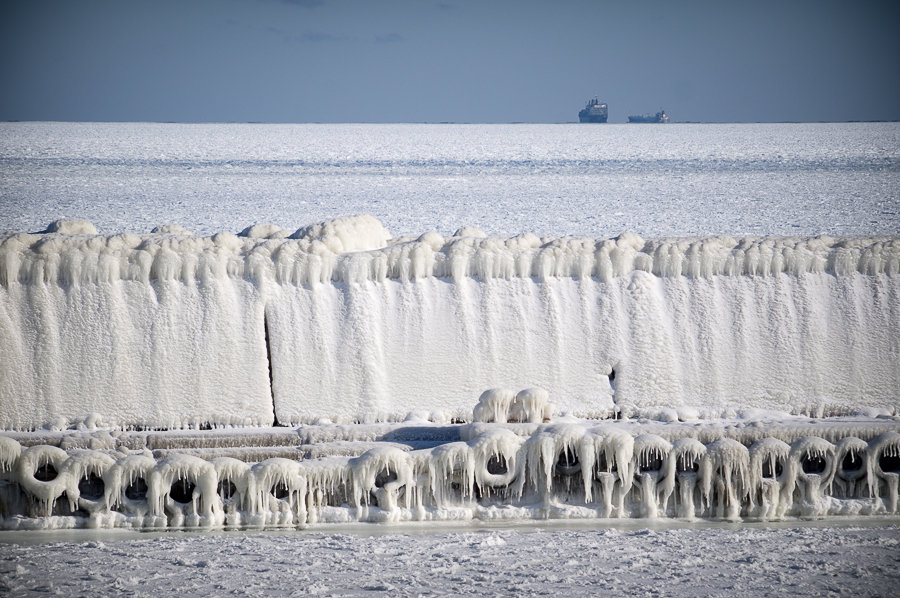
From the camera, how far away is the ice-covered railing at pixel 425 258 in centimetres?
644

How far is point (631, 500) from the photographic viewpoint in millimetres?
5605

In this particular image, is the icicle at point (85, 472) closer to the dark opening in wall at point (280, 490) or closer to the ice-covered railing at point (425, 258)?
the dark opening in wall at point (280, 490)

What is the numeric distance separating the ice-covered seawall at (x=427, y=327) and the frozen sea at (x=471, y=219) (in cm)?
116

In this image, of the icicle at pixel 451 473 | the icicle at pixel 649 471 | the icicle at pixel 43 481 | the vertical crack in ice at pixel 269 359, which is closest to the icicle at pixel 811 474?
the icicle at pixel 649 471

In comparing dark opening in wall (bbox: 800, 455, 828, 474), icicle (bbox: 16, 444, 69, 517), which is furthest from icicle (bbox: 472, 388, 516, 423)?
icicle (bbox: 16, 444, 69, 517)

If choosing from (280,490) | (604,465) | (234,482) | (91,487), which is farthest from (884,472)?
(91,487)

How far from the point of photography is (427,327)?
654cm

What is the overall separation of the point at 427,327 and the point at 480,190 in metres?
19.9

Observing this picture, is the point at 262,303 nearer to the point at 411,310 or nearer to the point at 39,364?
the point at 411,310

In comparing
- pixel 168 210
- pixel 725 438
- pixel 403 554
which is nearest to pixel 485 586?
pixel 403 554

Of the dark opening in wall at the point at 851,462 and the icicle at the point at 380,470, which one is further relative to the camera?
the dark opening in wall at the point at 851,462

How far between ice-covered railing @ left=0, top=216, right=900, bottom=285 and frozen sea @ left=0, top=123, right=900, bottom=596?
1.72 metres

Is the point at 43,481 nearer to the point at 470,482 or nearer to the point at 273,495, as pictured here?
the point at 273,495

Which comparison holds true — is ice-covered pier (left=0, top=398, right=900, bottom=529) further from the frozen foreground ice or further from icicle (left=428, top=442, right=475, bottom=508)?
the frozen foreground ice
